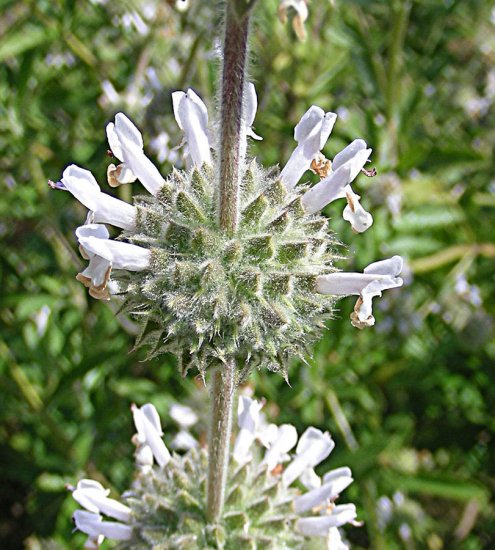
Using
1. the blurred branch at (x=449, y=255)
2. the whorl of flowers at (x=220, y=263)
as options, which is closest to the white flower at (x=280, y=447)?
the whorl of flowers at (x=220, y=263)

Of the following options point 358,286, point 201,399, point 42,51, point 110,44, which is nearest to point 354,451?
point 201,399

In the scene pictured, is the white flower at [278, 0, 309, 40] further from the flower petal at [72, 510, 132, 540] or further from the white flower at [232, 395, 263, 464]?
the flower petal at [72, 510, 132, 540]

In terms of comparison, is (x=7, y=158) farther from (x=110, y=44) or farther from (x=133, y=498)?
(x=133, y=498)

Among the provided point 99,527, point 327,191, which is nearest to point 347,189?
point 327,191

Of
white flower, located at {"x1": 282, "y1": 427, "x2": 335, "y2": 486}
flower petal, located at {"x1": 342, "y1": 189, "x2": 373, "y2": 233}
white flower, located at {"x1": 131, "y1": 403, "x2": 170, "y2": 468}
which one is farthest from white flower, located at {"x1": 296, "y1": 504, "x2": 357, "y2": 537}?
flower petal, located at {"x1": 342, "y1": 189, "x2": 373, "y2": 233}

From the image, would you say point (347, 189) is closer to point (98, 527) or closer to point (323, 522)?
point (323, 522)

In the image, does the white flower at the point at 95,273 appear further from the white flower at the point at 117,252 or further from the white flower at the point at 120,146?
the white flower at the point at 120,146
